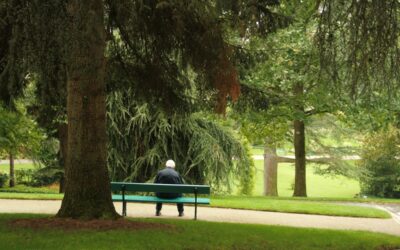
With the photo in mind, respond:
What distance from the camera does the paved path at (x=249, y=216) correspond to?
40.8ft

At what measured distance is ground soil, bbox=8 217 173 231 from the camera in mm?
8812

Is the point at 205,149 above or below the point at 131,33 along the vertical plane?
below

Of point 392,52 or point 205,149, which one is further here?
point 205,149

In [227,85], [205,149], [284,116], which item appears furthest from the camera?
[284,116]

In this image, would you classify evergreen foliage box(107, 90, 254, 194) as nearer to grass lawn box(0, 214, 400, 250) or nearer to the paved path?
the paved path

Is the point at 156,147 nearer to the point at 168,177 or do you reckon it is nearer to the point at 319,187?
the point at 168,177

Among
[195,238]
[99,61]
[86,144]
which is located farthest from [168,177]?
[195,238]

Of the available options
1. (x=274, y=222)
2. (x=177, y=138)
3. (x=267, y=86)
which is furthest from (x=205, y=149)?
(x=274, y=222)

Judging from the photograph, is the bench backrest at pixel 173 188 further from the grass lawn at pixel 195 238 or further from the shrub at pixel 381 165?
the shrub at pixel 381 165

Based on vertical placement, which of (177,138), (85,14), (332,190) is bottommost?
(332,190)

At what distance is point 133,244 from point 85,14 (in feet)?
10.8

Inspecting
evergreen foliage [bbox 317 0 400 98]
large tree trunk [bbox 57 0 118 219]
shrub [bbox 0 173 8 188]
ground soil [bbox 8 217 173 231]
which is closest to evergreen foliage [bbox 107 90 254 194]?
large tree trunk [bbox 57 0 118 219]

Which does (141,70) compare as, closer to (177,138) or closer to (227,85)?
(227,85)

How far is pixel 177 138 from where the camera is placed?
20.4 metres
